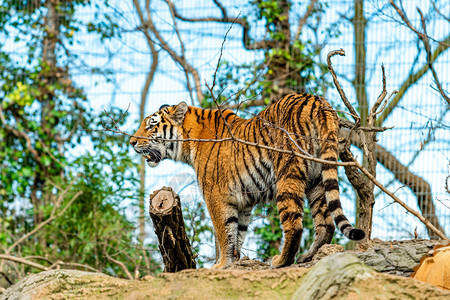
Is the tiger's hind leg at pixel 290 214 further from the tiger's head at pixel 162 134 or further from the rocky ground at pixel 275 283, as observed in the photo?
the tiger's head at pixel 162 134

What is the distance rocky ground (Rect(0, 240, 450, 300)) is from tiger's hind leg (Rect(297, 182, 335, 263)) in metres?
0.79

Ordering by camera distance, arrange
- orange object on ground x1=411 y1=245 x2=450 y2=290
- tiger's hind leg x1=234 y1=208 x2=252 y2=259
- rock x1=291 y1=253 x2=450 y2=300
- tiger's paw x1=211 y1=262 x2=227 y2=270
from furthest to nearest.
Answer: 1. tiger's hind leg x1=234 y1=208 x2=252 y2=259
2. tiger's paw x1=211 y1=262 x2=227 y2=270
3. orange object on ground x1=411 y1=245 x2=450 y2=290
4. rock x1=291 y1=253 x2=450 y2=300

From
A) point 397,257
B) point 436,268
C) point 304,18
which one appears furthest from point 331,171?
point 304,18

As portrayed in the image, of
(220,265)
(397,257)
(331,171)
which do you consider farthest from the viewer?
(220,265)

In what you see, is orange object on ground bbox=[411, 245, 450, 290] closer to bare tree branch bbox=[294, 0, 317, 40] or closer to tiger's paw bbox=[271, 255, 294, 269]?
tiger's paw bbox=[271, 255, 294, 269]

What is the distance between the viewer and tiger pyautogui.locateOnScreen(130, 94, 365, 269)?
17.1 ft

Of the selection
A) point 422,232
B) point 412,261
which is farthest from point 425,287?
point 422,232

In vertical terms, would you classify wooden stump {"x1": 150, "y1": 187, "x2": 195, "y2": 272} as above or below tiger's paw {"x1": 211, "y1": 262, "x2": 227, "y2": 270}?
above

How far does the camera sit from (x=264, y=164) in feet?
19.0

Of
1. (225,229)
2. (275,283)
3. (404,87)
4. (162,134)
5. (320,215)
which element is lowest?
(275,283)

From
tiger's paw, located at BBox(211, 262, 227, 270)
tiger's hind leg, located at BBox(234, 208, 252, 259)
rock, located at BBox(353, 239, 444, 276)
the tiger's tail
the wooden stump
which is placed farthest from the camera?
tiger's hind leg, located at BBox(234, 208, 252, 259)

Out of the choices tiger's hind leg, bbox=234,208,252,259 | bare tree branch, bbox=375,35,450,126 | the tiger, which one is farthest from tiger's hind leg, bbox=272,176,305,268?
bare tree branch, bbox=375,35,450,126

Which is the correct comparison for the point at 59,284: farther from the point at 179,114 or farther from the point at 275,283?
the point at 179,114

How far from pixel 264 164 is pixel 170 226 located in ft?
4.18
